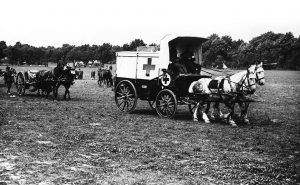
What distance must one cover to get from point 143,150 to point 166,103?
517 cm

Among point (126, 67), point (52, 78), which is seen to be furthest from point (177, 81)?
A: point (52, 78)

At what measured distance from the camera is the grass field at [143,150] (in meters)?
6.64

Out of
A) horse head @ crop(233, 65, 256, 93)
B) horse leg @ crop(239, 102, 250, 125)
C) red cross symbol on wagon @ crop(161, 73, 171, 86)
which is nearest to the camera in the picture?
horse head @ crop(233, 65, 256, 93)

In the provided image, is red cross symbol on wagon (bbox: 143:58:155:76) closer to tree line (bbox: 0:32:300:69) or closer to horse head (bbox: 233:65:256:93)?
horse head (bbox: 233:65:256:93)

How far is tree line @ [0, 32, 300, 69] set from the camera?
92000mm

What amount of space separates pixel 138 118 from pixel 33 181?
26.9ft

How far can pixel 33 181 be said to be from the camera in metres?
6.22

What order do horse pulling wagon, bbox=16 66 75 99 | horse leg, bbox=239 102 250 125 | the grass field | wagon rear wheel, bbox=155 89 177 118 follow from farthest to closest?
1. horse pulling wagon, bbox=16 66 75 99
2. wagon rear wheel, bbox=155 89 177 118
3. horse leg, bbox=239 102 250 125
4. the grass field

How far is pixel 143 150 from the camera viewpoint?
8758 millimetres

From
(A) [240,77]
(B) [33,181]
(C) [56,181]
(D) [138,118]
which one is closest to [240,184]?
(C) [56,181]

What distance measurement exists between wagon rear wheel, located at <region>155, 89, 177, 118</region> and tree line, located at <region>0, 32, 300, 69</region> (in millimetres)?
9587

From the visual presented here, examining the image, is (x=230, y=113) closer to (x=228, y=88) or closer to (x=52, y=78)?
(x=228, y=88)

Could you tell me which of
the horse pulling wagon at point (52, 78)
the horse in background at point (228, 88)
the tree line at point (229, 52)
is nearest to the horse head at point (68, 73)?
the horse pulling wagon at point (52, 78)

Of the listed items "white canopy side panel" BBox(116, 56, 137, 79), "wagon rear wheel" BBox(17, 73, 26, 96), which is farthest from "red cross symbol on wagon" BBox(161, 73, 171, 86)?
"wagon rear wheel" BBox(17, 73, 26, 96)
